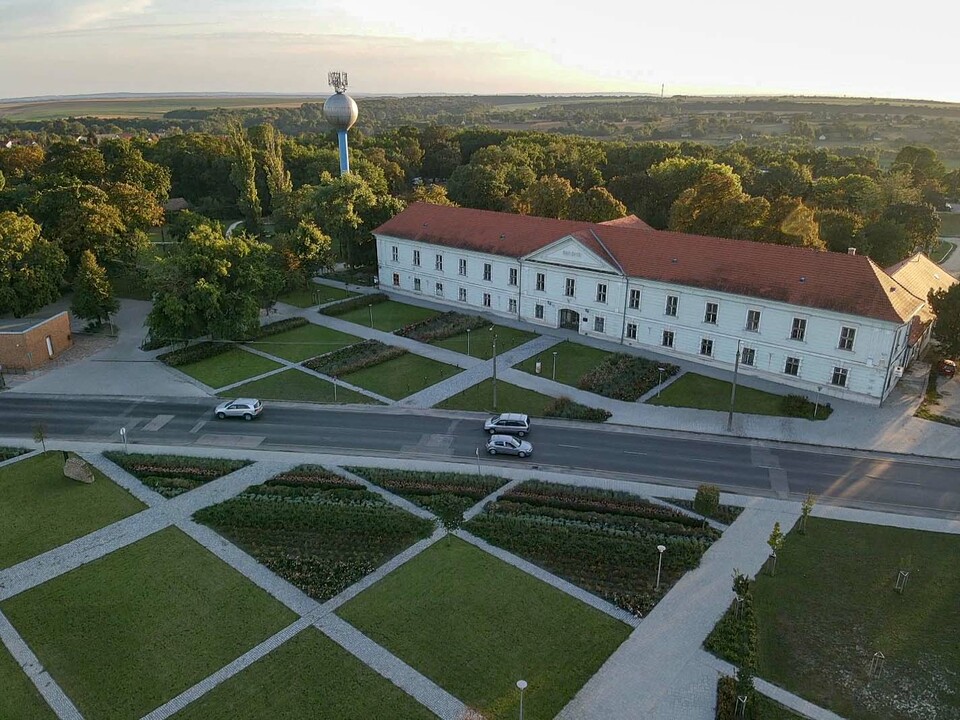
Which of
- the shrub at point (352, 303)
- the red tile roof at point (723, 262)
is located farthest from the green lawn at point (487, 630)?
the shrub at point (352, 303)

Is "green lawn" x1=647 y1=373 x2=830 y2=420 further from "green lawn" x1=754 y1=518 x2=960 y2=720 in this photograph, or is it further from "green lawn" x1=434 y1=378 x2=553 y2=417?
"green lawn" x1=754 y1=518 x2=960 y2=720

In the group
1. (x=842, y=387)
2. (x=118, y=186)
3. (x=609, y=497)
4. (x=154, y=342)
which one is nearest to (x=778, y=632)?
(x=609, y=497)

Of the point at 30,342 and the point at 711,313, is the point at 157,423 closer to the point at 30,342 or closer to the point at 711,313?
the point at 30,342

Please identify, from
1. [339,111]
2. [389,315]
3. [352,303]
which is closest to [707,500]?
[389,315]

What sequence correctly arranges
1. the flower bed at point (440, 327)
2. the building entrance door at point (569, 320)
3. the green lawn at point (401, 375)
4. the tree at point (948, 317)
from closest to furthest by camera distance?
the tree at point (948, 317) → the green lawn at point (401, 375) → the flower bed at point (440, 327) → the building entrance door at point (569, 320)

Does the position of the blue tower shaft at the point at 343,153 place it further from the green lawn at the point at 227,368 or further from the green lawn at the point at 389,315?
the green lawn at the point at 227,368
